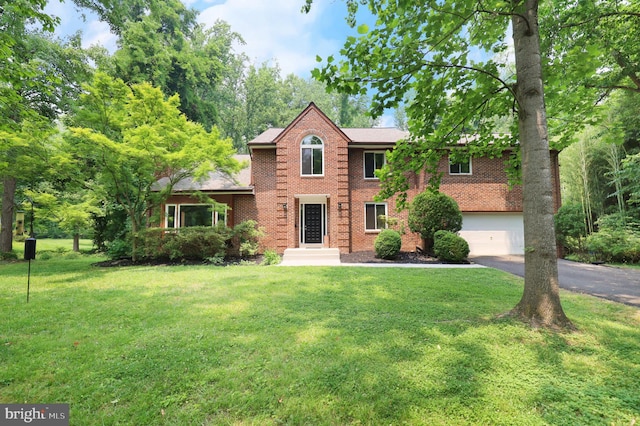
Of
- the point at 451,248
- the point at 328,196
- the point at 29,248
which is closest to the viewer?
the point at 29,248

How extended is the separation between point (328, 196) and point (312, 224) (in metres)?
1.64

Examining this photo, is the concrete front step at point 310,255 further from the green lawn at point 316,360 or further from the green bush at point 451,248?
the green lawn at point 316,360

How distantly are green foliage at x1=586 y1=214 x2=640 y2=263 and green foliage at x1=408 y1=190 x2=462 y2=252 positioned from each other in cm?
542

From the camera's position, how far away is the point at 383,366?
9.71 feet

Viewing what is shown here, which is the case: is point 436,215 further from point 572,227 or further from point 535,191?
point 535,191

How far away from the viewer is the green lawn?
2.31m

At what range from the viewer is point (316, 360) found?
311 cm

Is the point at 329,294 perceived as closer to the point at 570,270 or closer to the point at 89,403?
the point at 89,403

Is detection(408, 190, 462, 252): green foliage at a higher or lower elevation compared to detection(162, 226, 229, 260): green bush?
higher

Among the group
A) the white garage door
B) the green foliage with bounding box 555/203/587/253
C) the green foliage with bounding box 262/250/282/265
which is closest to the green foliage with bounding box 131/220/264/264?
the green foliage with bounding box 262/250/282/265

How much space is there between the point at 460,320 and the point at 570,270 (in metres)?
8.05

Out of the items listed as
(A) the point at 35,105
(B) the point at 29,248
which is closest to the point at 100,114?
(B) the point at 29,248

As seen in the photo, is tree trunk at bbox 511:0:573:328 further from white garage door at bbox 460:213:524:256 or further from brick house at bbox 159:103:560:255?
white garage door at bbox 460:213:524:256

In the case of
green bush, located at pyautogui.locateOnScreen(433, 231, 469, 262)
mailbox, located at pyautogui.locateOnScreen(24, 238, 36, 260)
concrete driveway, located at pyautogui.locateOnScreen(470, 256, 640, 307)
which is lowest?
concrete driveway, located at pyautogui.locateOnScreen(470, 256, 640, 307)
